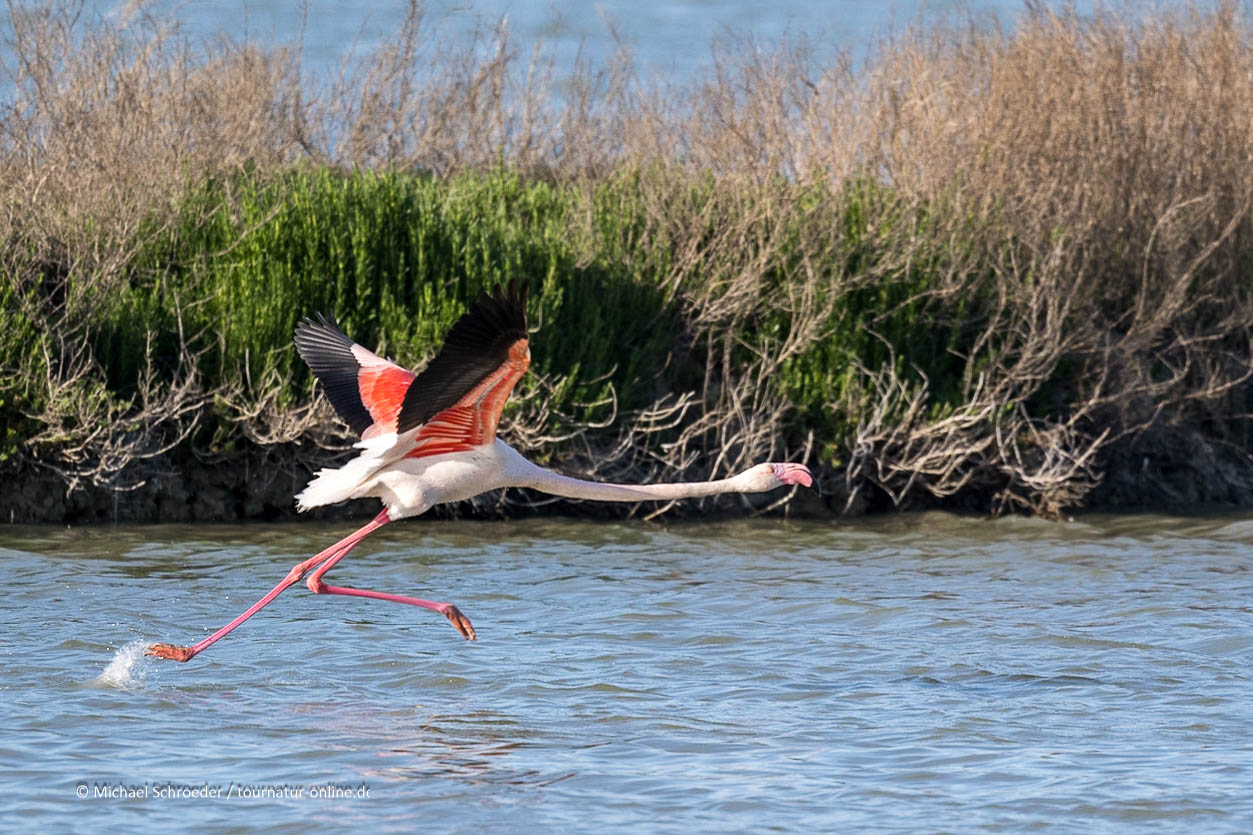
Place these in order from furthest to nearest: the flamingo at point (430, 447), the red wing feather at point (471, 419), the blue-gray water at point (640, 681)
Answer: the red wing feather at point (471, 419), the flamingo at point (430, 447), the blue-gray water at point (640, 681)

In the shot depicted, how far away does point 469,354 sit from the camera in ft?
22.7

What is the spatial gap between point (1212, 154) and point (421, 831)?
1057 cm

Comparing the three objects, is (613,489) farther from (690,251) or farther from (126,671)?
(690,251)

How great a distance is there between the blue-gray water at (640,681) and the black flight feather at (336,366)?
1.24 meters

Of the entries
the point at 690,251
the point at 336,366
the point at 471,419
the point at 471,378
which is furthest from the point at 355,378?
the point at 690,251

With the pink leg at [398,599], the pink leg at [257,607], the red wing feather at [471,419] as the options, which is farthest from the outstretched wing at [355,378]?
the pink leg at [398,599]

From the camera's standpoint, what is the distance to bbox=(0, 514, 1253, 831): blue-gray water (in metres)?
6.41

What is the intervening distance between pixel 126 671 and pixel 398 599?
1.28 m

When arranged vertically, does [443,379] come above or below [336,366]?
below

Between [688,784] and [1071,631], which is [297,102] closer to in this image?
[1071,631]

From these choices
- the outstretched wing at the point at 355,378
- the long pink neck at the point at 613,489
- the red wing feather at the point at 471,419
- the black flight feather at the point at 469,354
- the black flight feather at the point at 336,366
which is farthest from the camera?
the black flight feather at the point at 336,366

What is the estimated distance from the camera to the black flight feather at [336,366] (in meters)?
8.34

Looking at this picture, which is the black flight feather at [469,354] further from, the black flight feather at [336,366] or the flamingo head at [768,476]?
the flamingo head at [768,476]

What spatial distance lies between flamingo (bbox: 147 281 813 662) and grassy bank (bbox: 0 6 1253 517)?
347 centimetres
